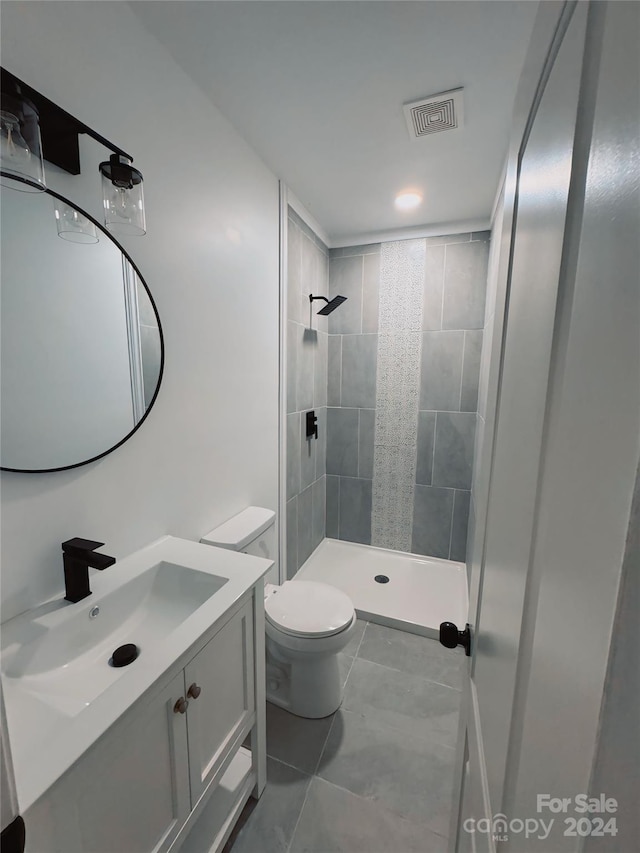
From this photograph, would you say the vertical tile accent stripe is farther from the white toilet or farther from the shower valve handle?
the shower valve handle

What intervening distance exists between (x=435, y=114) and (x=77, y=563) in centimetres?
205

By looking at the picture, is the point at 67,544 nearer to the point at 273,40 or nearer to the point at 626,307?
the point at 626,307

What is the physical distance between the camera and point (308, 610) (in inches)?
60.9

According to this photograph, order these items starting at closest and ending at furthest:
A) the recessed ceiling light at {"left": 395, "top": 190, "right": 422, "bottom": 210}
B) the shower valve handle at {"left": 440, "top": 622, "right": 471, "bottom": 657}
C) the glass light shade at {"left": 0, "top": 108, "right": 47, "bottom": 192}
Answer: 1. the glass light shade at {"left": 0, "top": 108, "right": 47, "bottom": 192}
2. the shower valve handle at {"left": 440, "top": 622, "right": 471, "bottom": 657}
3. the recessed ceiling light at {"left": 395, "top": 190, "right": 422, "bottom": 210}

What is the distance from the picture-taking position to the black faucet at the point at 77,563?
3.02 ft

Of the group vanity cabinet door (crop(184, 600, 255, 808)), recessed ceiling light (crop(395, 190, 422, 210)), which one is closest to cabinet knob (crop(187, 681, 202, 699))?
vanity cabinet door (crop(184, 600, 255, 808))

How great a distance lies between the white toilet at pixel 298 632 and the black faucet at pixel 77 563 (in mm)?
536

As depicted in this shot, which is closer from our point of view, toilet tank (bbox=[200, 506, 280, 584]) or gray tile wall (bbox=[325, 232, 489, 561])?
toilet tank (bbox=[200, 506, 280, 584])

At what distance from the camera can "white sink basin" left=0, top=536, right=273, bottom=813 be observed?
2.00ft

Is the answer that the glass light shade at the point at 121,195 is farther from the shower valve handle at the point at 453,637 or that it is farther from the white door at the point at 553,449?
the shower valve handle at the point at 453,637

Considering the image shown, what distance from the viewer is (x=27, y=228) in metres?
0.84

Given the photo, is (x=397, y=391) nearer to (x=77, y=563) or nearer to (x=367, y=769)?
(x=367, y=769)

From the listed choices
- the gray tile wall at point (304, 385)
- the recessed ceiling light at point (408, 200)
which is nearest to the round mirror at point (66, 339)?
the gray tile wall at point (304, 385)

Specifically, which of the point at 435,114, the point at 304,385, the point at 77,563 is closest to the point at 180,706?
the point at 77,563
